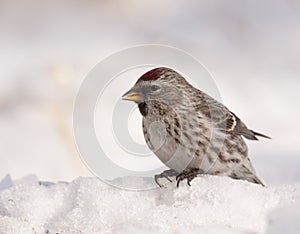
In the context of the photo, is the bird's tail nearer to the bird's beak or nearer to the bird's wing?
the bird's wing

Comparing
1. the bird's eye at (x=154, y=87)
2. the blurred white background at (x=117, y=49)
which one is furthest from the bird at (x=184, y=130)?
the blurred white background at (x=117, y=49)

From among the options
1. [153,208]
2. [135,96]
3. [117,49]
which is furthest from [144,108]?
[117,49]

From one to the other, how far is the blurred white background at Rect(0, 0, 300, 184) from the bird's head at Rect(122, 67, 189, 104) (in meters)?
0.49

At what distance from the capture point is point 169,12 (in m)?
1.74

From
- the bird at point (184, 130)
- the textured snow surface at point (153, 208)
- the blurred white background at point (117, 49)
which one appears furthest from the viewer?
the blurred white background at point (117, 49)

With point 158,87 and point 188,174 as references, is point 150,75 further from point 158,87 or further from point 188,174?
point 188,174

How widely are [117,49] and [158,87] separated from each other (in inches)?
24.9

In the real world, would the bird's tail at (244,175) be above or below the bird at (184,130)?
below

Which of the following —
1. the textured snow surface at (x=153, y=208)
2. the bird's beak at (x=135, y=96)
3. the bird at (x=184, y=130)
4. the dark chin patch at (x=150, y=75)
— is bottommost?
the textured snow surface at (x=153, y=208)

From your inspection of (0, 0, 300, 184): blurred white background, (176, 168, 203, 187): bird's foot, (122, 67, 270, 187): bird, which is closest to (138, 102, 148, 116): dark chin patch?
(122, 67, 270, 187): bird

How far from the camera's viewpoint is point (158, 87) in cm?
105

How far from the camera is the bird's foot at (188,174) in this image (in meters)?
1.00

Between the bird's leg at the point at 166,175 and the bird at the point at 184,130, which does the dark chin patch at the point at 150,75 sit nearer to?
the bird at the point at 184,130

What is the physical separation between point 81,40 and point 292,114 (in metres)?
0.50
